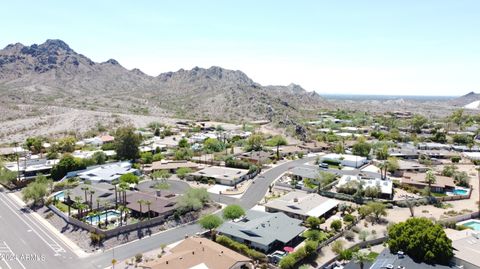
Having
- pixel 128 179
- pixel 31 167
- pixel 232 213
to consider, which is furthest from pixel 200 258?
pixel 31 167

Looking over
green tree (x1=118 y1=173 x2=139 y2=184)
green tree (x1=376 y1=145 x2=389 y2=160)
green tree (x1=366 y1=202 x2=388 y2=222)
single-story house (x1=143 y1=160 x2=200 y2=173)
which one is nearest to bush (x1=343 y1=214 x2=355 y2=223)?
green tree (x1=366 y1=202 x2=388 y2=222)

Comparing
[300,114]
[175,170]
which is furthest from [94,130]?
[300,114]

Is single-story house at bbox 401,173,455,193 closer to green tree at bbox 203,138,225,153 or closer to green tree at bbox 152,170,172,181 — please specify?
green tree at bbox 152,170,172,181

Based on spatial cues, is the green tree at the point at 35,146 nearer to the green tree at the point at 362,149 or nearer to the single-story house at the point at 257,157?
the single-story house at the point at 257,157

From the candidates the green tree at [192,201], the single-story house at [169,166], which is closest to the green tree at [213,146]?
the single-story house at [169,166]

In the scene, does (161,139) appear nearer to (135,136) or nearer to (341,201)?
(135,136)
